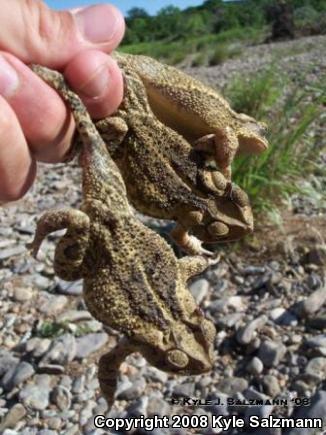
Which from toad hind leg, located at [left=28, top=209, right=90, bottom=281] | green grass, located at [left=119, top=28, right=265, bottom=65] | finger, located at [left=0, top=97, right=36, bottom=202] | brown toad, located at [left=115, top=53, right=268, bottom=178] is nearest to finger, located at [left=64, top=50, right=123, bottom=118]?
brown toad, located at [left=115, top=53, right=268, bottom=178]

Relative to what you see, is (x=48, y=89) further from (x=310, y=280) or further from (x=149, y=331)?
(x=310, y=280)

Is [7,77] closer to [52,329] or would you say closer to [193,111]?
[193,111]

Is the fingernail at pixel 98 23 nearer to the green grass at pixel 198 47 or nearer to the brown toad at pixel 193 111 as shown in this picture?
the brown toad at pixel 193 111

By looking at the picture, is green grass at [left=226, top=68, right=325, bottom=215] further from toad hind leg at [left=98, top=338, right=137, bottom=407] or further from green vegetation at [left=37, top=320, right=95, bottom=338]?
toad hind leg at [left=98, top=338, right=137, bottom=407]

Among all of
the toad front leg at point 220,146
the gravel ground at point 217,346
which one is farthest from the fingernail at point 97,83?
the gravel ground at point 217,346

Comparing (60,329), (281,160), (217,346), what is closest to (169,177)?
(217,346)

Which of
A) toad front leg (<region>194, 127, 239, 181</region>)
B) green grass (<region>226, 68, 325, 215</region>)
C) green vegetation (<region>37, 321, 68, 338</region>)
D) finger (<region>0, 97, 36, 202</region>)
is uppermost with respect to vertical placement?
toad front leg (<region>194, 127, 239, 181</region>)

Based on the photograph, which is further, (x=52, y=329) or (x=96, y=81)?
(x=52, y=329)
